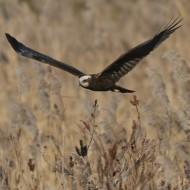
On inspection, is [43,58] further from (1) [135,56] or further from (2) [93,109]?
(2) [93,109]

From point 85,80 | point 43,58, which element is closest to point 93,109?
point 85,80

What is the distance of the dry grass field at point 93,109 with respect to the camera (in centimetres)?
400

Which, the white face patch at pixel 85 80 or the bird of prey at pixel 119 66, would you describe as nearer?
the bird of prey at pixel 119 66

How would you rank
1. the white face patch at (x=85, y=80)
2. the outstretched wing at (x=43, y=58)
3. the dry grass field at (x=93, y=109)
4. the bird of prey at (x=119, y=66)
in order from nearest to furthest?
the dry grass field at (x=93, y=109) < the bird of prey at (x=119, y=66) < the white face patch at (x=85, y=80) < the outstretched wing at (x=43, y=58)

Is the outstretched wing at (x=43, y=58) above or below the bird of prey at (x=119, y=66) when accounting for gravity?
above

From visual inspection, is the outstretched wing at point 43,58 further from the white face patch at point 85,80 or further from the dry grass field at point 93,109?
the white face patch at point 85,80

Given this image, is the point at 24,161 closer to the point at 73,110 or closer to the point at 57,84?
the point at 57,84

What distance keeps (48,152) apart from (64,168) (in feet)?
5.29

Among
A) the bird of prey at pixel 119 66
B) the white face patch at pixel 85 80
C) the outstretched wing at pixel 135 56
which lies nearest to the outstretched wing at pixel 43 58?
the bird of prey at pixel 119 66

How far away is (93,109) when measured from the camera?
4.82 meters

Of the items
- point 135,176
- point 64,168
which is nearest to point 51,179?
point 64,168

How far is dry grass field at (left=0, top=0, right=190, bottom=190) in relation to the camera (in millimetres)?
4004

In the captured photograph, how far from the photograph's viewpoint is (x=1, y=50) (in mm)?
9172

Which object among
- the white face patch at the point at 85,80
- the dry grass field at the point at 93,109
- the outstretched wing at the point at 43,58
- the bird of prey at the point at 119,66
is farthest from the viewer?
the outstretched wing at the point at 43,58
